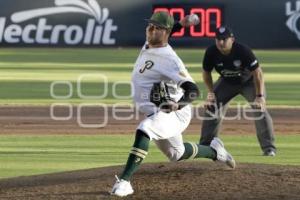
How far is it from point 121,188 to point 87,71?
17.5 m

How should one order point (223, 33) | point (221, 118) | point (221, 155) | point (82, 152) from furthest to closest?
point (82, 152), point (221, 118), point (223, 33), point (221, 155)

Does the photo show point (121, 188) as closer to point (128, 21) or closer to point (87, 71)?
point (87, 71)

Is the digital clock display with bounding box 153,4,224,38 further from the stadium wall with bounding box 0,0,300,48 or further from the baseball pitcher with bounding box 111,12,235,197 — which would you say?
the baseball pitcher with bounding box 111,12,235,197

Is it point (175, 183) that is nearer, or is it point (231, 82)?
point (175, 183)

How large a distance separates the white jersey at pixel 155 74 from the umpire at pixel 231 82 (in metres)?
2.80

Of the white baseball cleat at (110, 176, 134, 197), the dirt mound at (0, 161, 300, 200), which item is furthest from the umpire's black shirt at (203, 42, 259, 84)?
the white baseball cleat at (110, 176, 134, 197)

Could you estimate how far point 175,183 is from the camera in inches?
324

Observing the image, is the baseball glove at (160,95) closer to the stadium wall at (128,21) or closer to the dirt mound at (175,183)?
the dirt mound at (175,183)

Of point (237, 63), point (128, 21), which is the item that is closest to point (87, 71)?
point (128, 21)

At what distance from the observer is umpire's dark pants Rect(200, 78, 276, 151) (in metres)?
11.7

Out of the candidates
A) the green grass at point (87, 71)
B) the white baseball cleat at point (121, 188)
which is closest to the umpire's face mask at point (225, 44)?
the white baseball cleat at point (121, 188)

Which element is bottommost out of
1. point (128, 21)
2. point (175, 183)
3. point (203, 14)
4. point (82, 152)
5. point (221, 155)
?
point (82, 152)

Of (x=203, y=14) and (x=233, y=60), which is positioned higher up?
(x=203, y=14)

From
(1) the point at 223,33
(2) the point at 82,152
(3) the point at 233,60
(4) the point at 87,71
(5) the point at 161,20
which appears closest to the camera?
(5) the point at 161,20
